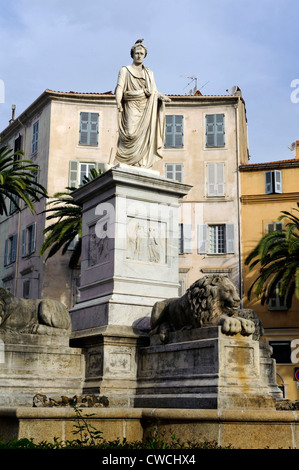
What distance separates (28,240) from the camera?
4319cm

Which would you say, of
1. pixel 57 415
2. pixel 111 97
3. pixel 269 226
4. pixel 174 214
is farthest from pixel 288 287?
pixel 57 415

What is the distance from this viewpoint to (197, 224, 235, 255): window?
39.9m

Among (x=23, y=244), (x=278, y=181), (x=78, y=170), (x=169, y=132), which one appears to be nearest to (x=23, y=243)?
(x=23, y=244)

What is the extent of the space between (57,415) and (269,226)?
34.1 metres

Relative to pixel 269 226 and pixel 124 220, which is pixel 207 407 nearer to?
pixel 124 220

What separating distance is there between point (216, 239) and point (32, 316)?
97.2 ft

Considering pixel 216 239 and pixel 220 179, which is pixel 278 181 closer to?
pixel 220 179

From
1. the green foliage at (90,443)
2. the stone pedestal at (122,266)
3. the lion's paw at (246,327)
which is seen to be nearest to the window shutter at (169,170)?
the stone pedestal at (122,266)

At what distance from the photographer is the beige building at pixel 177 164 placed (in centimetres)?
3991

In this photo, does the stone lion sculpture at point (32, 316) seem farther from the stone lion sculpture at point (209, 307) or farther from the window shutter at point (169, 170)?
the window shutter at point (169, 170)

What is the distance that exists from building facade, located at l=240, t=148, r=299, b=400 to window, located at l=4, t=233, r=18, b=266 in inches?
611

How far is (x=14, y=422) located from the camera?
738 cm

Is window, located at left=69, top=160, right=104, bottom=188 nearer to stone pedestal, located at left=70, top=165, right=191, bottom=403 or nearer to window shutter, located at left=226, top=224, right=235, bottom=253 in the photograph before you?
window shutter, located at left=226, top=224, right=235, bottom=253

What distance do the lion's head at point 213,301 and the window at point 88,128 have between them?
33577 mm
